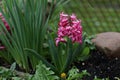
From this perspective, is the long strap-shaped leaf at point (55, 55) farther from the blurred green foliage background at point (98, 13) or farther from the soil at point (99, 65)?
the blurred green foliage background at point (98, 13)

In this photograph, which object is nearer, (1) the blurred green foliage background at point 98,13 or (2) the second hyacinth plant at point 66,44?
(2) the second hyacinth plant at point 66,44

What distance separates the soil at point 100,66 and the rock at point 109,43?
2.5 inches

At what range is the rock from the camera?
14.3 ft

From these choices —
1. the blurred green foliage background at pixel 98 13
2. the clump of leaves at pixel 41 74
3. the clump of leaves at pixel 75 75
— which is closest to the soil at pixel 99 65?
the clump of leaves at pixel 75 75

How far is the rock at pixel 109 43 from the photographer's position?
4.35m

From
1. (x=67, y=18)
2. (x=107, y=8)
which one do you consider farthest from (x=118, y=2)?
(x=67, y=18)

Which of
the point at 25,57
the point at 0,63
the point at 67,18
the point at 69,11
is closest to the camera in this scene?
the point at 67,18

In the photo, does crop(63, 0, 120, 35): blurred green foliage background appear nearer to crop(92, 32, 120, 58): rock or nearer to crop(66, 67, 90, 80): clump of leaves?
crop(92, 32, 120, 58): rock

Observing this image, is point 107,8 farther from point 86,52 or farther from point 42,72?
point 42,72

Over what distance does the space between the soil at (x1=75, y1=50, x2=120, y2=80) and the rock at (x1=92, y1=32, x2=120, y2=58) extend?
6 centimetres

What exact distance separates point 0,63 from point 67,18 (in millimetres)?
989

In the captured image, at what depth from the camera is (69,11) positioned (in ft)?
27.4

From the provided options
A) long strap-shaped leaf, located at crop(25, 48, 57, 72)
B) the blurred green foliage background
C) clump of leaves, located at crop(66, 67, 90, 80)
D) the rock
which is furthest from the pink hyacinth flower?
the blurred green foliage background

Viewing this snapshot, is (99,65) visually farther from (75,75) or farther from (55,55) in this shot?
(75,75)
